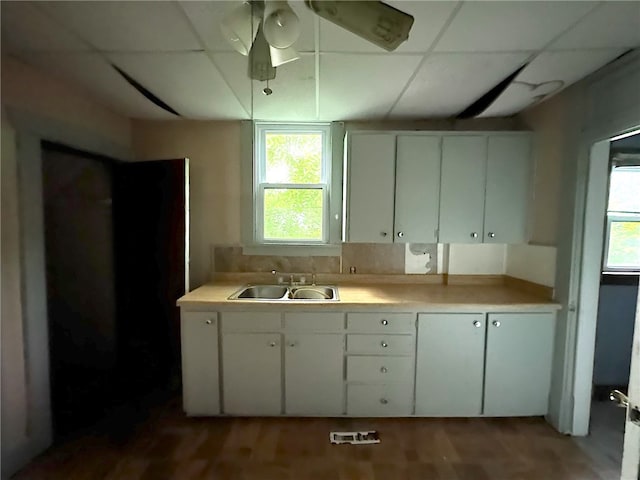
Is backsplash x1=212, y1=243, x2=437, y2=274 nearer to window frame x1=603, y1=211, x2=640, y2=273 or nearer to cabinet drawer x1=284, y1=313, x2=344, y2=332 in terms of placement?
cabinet drawer x1=284, y1=313, x2=344, y2=332

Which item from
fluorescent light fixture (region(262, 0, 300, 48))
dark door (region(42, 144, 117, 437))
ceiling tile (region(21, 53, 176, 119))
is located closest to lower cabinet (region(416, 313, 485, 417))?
fluorescent light fixture (region(262, 0, 300, 48))

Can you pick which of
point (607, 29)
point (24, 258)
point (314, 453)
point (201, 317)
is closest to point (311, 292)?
point (201, 317)

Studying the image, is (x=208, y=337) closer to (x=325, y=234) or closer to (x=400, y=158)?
(x=325, y=234)

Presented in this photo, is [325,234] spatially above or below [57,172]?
below

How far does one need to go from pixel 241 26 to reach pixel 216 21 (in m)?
0.34

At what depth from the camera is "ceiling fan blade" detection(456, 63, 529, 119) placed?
206 cm

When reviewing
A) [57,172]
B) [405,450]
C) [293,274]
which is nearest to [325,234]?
[293,274]

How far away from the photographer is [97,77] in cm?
204

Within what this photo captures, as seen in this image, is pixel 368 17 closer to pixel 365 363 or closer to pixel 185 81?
pixel 185 81

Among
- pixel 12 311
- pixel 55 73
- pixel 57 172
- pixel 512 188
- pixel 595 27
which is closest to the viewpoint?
pixel 595 27

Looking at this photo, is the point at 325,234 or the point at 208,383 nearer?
the point at 208,383

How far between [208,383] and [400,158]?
2.30 m

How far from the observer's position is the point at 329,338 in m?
2.32

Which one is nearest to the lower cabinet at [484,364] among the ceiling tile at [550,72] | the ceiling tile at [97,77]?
the ceiling tile at [550,72]
